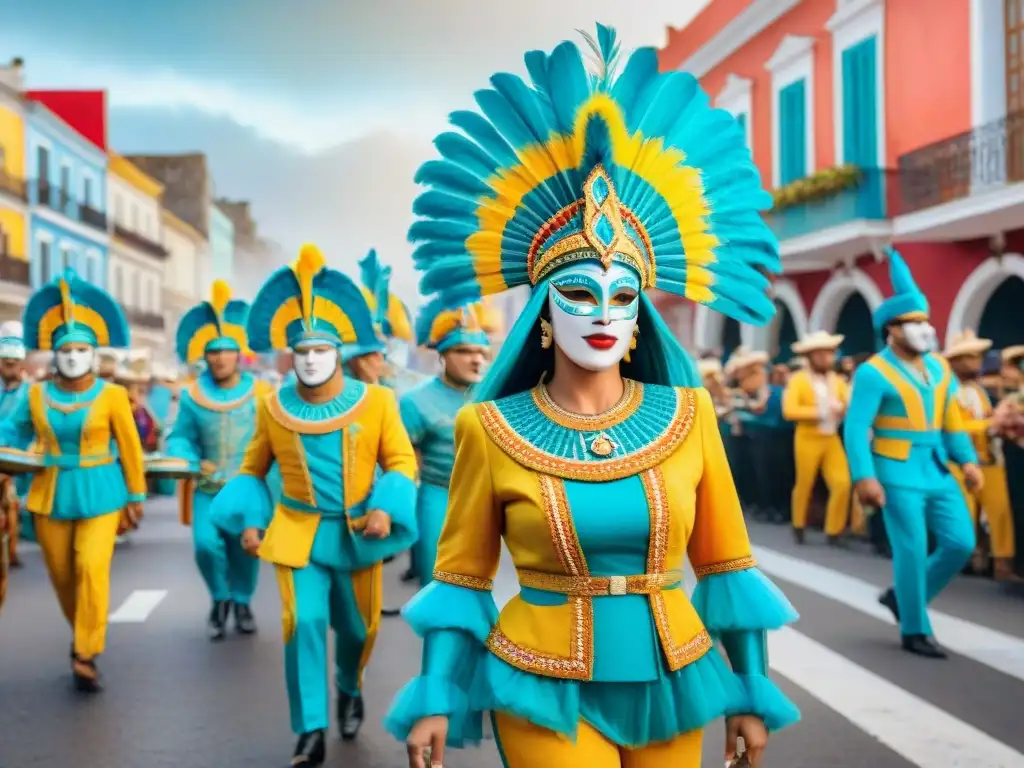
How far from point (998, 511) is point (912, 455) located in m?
3.32

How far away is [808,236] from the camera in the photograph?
20547 mm

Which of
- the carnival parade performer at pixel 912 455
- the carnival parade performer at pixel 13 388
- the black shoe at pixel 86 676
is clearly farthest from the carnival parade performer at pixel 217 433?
the carnival parade performer at pixel 912 455

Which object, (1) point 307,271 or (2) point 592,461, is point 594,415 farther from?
(1) point 307,271

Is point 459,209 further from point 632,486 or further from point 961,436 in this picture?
point 961,436

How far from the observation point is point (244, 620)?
27.6 feet

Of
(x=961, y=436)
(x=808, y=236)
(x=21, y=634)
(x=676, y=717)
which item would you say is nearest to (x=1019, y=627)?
(x=961, y=436)

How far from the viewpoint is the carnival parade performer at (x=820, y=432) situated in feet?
40.7

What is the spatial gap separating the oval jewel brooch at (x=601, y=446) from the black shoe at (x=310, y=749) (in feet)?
9.14

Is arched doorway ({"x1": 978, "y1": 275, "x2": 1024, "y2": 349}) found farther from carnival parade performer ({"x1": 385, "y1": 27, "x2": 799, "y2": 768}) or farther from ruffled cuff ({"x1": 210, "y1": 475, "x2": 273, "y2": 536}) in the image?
carnival parade performer ({"x1": 385, "y1": 27, "x2": 799, "y2": 768})

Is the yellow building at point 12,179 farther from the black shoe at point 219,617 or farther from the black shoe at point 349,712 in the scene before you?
the black shoe at point 349,712

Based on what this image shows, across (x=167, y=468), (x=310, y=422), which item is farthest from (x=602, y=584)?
(x=167, y=468)

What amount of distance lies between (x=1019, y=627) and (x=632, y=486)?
6124 millimetres

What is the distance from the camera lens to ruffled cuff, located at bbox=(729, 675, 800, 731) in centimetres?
300

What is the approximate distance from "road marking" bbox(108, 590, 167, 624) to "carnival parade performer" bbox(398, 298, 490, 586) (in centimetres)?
265
